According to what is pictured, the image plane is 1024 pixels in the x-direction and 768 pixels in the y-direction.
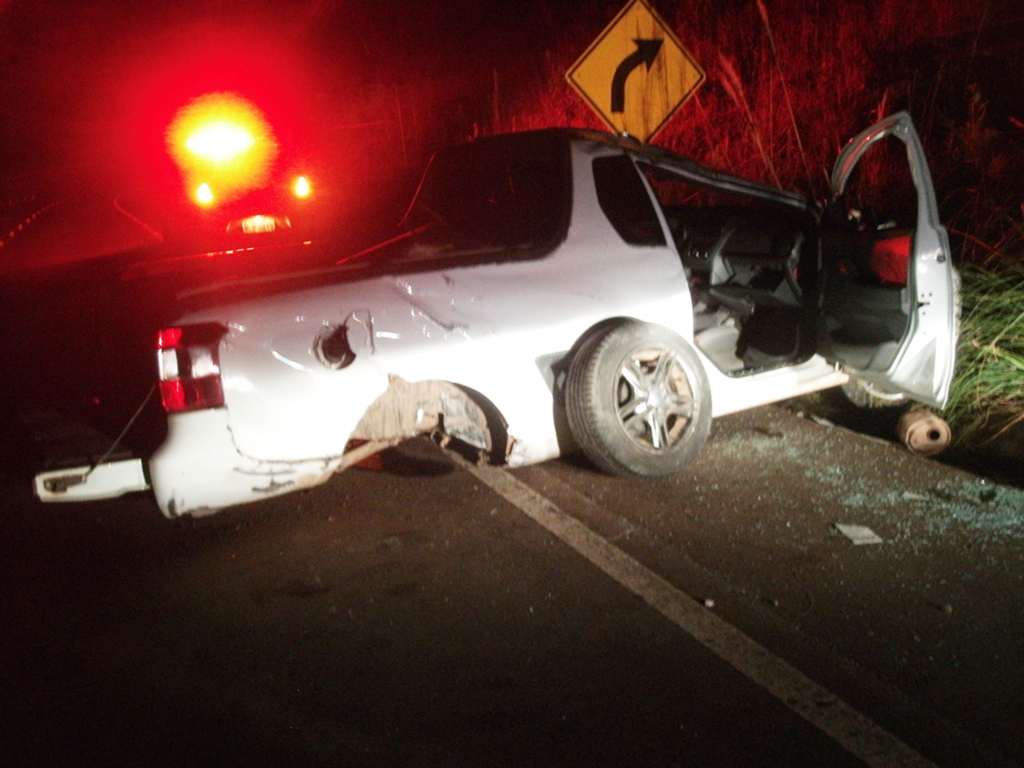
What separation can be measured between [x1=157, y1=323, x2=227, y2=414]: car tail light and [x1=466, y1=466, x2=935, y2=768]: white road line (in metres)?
1.66

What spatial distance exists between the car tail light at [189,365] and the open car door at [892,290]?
3.46 meters

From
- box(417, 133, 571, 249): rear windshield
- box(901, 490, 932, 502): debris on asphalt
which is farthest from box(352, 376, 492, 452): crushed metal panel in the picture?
box(901, 490, 932, 502): debris on asphalt

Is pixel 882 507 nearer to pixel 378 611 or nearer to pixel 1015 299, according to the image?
pixel 1015 299

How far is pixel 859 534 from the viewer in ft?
13.1

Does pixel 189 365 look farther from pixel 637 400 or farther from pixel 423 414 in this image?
pixel 637 400

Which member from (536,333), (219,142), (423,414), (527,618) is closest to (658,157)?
(536,333)

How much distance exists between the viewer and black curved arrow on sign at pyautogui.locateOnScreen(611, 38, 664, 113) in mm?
7230

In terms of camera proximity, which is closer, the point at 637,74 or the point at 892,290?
the point at 892,290

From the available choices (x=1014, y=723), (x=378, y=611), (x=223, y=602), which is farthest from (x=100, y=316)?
(x=1014, y=723)

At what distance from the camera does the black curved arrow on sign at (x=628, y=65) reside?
7.23 metres

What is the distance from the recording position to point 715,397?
188 inches

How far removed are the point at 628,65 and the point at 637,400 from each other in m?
3.91

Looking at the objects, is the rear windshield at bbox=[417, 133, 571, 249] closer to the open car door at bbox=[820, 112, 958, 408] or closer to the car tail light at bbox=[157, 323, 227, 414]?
the car tail light at bbox=[157, 323, 227, 414]

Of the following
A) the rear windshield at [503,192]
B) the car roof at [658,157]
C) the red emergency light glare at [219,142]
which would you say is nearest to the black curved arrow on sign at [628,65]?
the car roof at [658,157]
